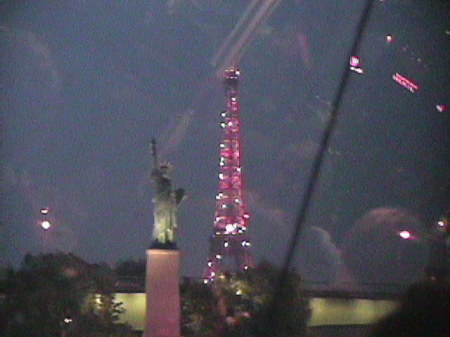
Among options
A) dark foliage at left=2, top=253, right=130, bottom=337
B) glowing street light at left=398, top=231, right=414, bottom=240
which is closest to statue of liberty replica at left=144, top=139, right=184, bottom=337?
dark foliage at left=2, top=253, right=130, bottom=337

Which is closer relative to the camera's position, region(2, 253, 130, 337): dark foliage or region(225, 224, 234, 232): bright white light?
region(2, 253, 130, 337): dark foliage

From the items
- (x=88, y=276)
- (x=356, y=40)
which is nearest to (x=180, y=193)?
(x=88, y=276)

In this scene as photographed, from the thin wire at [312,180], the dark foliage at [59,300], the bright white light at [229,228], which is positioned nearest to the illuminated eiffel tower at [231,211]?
the bright white light at [229,228]

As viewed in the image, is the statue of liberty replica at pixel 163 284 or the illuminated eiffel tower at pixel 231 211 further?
the illuminated eiffel tower at pixel 231 211

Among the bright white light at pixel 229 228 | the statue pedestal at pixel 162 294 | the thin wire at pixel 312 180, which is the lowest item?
the thin wire at pixel 312 180

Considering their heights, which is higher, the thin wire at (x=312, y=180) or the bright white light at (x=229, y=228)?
the bright white light at (x=229, y=228)

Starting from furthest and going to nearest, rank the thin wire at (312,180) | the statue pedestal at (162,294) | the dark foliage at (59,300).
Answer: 1. the dark foliage at (59,300)
2. the statue pedestal at (162,294)
3. the thin wire at (312,180)

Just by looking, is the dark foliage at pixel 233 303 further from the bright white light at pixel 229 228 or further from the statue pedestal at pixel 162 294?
the bright white light at pixel 229 228

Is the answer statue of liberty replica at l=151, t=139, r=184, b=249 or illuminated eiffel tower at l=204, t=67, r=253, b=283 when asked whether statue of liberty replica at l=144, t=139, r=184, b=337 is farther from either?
illuminated eiffel tower at l=204, t=67, r=253, b=283
